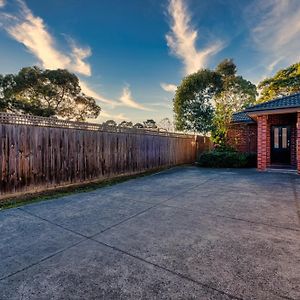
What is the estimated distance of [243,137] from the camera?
13.3 metres

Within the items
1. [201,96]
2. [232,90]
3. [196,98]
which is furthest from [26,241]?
[232,90]

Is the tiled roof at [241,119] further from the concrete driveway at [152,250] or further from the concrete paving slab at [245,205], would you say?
the concrete driveway at [152,250]

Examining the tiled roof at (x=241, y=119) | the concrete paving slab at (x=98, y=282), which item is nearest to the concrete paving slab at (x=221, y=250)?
the concrete paving slab at (x=98, y=282)

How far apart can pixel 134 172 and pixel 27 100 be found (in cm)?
1240

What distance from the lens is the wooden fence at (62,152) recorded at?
4.85 meters

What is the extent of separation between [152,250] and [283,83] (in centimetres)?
2374

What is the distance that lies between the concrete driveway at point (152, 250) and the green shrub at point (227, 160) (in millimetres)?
6790

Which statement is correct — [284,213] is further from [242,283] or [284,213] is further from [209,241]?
[242,283]

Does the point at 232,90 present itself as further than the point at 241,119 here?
Yes

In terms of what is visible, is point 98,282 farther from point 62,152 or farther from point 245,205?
point 62,152

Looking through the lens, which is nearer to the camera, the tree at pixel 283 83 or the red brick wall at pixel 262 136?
the red brick wall at pixel 262 136

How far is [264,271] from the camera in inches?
77.9

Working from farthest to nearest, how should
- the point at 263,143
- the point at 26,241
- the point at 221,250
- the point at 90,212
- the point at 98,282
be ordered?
the point at 263,143 → the point at 90,212 → the point at 26,241 → the point at 221,250 → the point at 98,282

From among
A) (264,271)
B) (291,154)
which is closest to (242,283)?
(264,271)
